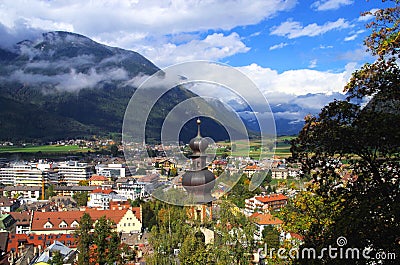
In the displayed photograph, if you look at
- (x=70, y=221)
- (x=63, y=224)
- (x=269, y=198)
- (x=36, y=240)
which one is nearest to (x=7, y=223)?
(x=63, y=224)

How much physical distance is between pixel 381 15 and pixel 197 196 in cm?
1013

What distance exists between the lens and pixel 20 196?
2217 inches

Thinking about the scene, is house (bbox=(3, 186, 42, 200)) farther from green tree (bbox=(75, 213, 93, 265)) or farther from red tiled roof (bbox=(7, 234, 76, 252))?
green tree (bbox=(75, 213, 93, 265))

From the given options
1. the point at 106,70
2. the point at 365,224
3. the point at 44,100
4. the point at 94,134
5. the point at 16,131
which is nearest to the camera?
the point at 365,224

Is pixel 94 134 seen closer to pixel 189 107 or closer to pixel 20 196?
pixel 20 196

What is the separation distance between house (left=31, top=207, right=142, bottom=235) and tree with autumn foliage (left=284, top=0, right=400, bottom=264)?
1035 inches

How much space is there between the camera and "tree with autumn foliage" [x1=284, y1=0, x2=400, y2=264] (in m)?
4.05

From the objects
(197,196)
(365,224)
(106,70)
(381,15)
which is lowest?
(197,196)

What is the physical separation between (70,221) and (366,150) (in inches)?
1188

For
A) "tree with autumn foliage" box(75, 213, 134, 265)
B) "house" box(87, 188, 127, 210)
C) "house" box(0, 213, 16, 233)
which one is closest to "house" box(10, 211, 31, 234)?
"house" box(0, 213, 16, 233)

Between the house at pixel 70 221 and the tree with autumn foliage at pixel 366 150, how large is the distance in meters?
26.3

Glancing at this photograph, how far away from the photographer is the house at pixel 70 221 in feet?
98.6

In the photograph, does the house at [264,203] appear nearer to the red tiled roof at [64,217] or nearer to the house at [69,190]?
the red tiled roof at [64,217]

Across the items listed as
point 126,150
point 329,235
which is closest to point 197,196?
point 126,150
